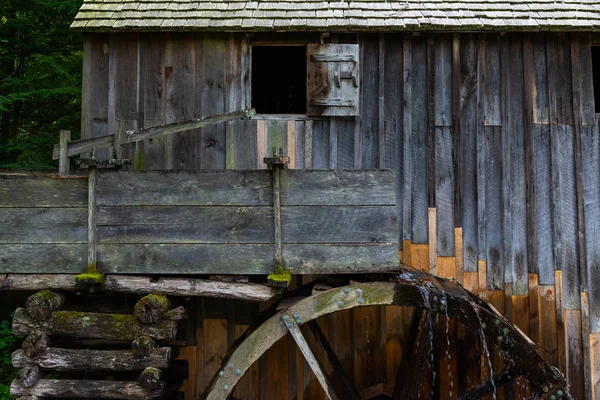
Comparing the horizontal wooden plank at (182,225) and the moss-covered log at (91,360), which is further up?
the horizontal wooden plank at (182,225)

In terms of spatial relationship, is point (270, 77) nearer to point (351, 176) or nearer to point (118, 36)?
point (118, 36)

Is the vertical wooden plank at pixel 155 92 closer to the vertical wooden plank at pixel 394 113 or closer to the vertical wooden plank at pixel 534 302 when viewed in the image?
the vertical wooden plank at pixel 394 113

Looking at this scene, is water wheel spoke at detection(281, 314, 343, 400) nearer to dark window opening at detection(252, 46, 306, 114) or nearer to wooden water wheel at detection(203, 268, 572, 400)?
wooden water wheel at detection(203, 268, 572, 400)

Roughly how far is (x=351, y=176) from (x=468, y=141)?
182 cm

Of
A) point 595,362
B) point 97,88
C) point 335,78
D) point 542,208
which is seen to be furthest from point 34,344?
point 595,362

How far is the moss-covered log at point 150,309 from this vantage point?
15.1 ft

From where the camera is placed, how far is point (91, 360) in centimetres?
468

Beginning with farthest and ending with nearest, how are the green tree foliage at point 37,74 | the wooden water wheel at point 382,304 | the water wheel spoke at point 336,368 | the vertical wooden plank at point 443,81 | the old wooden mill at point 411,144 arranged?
1. the green tree foliage at point 37,74
2. the vertical wooden plank at point 443,81
3. the old wooden mill at point 411,144
4. the water wheel spoke at point 336,368
5. the wooden water wheel at point 382,304

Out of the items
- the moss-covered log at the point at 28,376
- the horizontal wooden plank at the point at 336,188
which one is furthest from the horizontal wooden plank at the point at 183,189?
the moss-covered log at the point at 28,376

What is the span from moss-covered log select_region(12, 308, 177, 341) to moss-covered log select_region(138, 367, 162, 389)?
0.29m

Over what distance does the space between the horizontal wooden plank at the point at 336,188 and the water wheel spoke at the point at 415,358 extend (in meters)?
1.36

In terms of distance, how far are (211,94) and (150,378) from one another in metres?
3.02

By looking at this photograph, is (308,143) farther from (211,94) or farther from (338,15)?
(338,15)

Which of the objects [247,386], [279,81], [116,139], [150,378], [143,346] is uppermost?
[279,81]
